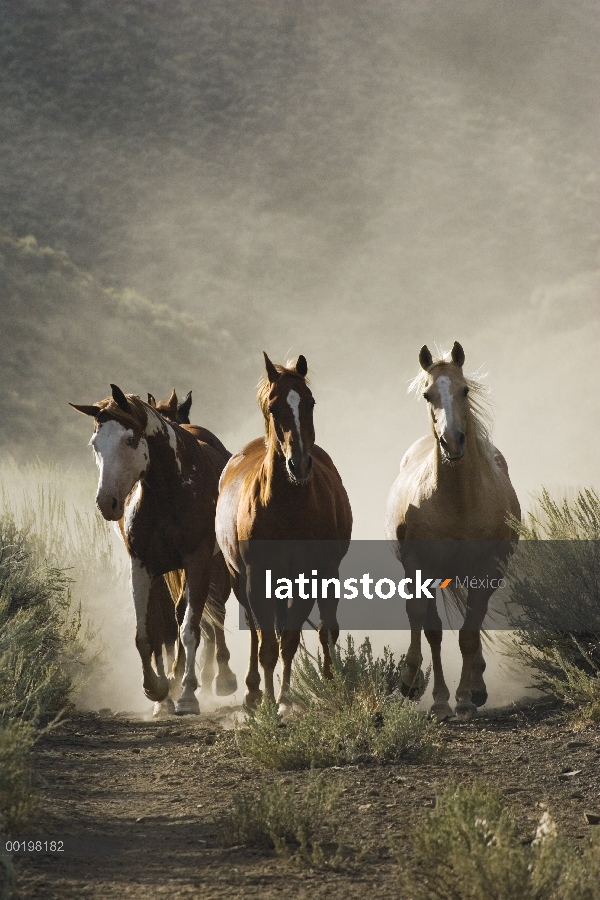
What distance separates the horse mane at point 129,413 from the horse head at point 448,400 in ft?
7.50

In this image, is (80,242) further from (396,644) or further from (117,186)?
(396,644)

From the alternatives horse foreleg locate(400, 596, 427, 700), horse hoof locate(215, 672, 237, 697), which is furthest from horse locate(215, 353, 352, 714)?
horse hoof locate(215, 672, 237, 697)

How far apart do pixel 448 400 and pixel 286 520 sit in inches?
58.4

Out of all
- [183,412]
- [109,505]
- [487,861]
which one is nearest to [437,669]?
[109,505]

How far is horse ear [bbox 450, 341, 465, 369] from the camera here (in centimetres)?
798

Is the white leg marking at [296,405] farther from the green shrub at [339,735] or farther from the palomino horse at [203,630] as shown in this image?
the palomino horse at [203,630]

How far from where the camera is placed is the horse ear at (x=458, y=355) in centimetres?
798

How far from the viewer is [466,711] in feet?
25.5

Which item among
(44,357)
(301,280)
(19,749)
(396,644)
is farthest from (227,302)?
(19,749)

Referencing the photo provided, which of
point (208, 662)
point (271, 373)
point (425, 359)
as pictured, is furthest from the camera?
point (208, 662)

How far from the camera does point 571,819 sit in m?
4.62

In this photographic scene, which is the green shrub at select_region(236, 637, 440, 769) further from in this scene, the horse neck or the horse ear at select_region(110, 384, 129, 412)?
the horse ear at select_region(110, 384, 129, 412)

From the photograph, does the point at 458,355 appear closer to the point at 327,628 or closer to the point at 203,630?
the point at 327,628

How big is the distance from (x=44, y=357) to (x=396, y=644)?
4787 centimetres
